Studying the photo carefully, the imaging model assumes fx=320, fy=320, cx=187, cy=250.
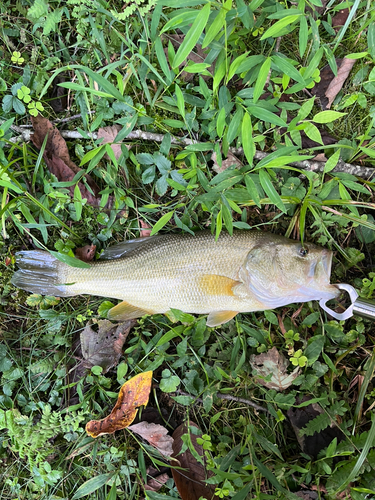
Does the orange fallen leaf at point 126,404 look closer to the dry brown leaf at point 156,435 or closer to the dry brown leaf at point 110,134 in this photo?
the dry brown leaf at point 156,435

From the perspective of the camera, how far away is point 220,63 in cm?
226

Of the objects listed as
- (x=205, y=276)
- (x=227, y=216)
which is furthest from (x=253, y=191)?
(x=205, y=276)

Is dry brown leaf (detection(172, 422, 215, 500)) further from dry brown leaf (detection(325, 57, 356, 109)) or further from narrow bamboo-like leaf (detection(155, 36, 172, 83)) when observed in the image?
dry brown leaf (detection(325, 57, 356, 109))

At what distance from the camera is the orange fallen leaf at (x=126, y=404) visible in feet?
9.05

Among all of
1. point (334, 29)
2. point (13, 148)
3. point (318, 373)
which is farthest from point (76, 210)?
point (334, 29)

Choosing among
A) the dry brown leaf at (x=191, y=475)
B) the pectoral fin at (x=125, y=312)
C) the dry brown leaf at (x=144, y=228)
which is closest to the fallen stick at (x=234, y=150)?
the dry brown leaf at (x=144, y=228)

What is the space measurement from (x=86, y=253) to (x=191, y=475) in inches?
82.9

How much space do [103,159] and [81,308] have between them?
4.63ft

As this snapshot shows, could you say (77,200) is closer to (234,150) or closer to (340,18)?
(234,150)

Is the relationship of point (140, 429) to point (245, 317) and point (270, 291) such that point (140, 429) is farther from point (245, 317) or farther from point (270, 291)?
point (270, 291)

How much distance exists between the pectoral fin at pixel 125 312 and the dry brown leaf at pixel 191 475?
1.06 metres

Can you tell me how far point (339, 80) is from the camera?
272 cm

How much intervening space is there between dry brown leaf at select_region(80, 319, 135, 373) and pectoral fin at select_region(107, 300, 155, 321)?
0.45ft

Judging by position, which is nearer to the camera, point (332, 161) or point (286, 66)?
point (286, 66)
